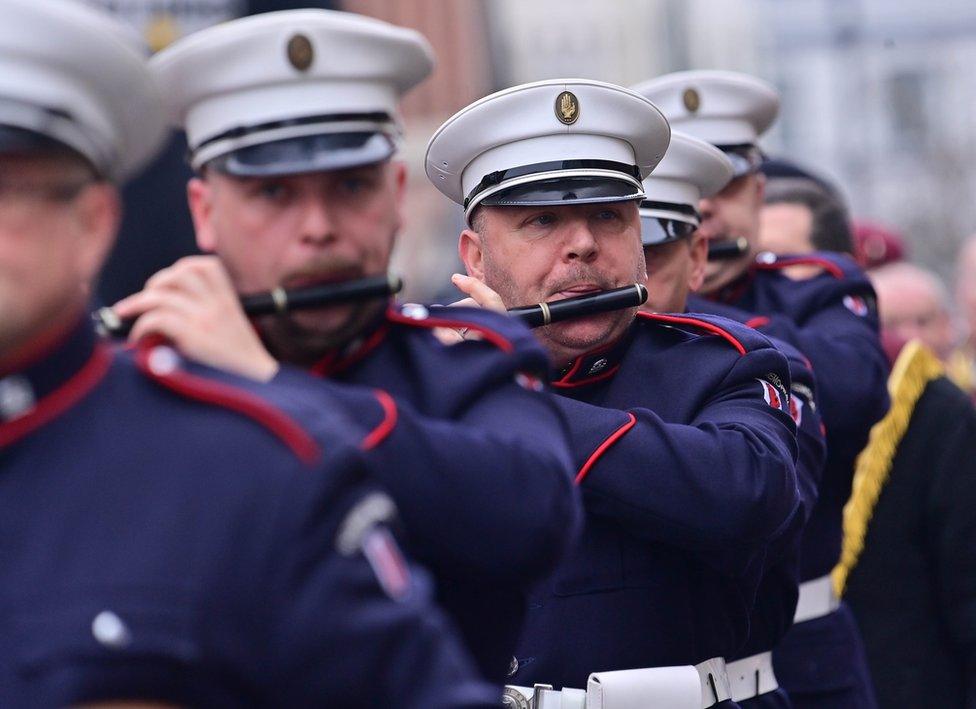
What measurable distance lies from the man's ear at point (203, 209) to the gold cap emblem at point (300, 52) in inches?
9.0

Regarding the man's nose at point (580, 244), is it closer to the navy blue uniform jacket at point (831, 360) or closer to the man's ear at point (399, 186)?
the man's ear at point (399, 186)

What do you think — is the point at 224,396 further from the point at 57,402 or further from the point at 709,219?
the point at 709,219

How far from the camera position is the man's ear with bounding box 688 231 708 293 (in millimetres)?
4930

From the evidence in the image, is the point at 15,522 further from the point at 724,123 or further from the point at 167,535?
the point at 724,123

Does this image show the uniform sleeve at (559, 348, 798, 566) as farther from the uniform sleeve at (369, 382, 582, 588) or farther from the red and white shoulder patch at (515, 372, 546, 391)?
the uniform sleeve at (369, 382, 582, 588)

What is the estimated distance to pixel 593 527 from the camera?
3.82 meters

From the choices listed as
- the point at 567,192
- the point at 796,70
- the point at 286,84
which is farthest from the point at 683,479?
the point at 796,70

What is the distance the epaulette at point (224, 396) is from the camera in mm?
2316

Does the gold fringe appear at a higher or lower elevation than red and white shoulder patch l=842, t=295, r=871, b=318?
lower

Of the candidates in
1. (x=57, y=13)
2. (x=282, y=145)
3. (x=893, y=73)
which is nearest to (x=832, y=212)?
(x=282, y=145)

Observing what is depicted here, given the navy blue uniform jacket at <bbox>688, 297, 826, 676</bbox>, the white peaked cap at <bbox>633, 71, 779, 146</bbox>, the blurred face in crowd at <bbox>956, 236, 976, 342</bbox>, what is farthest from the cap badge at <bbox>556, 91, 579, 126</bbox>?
the blurred face in crowd at <bbox>956, 236, 976, 342</bbox>

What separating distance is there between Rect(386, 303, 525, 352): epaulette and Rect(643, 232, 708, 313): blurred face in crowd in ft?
5.09

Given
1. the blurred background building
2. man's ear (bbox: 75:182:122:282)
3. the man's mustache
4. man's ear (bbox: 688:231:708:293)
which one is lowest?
the blurred background building

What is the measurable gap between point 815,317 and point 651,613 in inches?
79.3
